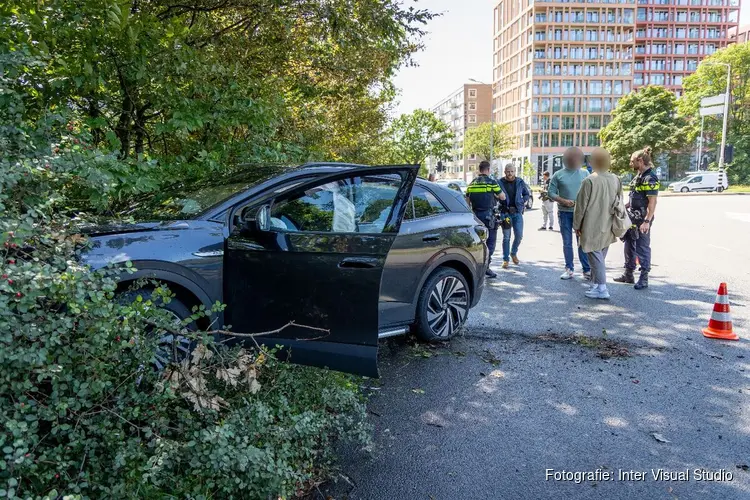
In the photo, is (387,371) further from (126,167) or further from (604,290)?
(604,290)

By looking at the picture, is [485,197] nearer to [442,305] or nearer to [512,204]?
[512,204]

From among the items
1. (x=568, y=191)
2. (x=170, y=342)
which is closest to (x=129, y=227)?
(x=170, y=342)

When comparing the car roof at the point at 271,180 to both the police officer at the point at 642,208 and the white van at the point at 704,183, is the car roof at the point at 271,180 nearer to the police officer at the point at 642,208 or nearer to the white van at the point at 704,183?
the police officer at the point at 642,208

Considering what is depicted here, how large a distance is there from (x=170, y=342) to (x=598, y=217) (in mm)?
5777

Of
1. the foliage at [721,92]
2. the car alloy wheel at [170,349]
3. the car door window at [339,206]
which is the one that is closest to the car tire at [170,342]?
the car alloy wheel at [170,349]

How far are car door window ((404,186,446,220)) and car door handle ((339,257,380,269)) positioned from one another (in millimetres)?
1696

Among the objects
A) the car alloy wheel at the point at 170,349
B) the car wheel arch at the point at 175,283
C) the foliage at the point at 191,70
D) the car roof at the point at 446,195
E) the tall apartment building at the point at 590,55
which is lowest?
the car alloy wheel at the point at 170,349

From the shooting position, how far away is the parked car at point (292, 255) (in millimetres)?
3197

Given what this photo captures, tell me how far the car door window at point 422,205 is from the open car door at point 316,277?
4.30 ft

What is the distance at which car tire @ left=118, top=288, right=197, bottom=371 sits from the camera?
2.63 meters

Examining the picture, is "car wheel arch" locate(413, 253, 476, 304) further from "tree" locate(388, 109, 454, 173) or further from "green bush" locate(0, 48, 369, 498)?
"tree" locate(388, 109, 454, 173)

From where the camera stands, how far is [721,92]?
60.0 m

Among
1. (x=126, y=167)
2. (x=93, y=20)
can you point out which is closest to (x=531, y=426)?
(x=126, y=167)

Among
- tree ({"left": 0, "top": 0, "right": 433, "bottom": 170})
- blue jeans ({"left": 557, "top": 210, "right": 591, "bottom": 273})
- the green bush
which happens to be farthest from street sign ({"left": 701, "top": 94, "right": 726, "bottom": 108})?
the green bush
